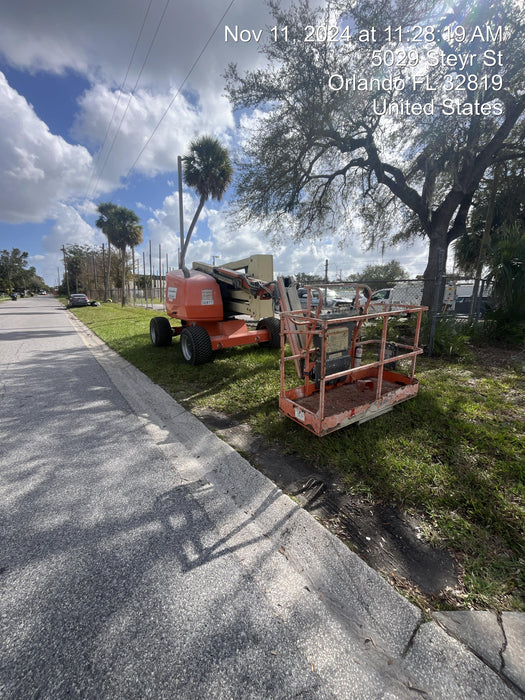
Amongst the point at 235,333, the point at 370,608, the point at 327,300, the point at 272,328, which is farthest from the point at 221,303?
the point at 327,300

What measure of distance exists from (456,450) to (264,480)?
1.79 meters

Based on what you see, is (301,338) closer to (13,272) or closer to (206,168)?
(206,168)

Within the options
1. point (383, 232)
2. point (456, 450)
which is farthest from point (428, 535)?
point (383, 232)

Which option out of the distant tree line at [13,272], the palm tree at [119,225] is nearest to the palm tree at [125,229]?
the palm tree at [119,225]

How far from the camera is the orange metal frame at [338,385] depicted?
288cm

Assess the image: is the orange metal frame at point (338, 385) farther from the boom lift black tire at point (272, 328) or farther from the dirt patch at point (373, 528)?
the boom lift black tire at point (272, 328)

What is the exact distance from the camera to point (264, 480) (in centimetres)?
243

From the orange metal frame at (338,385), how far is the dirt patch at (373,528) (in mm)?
519

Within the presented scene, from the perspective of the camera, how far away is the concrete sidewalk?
4.02 ft

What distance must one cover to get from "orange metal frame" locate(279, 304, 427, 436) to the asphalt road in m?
0.87

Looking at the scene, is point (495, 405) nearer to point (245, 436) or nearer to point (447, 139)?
point (245, 436)

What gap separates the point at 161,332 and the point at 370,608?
22.1 ft

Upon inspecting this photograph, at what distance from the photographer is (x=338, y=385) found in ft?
13.1

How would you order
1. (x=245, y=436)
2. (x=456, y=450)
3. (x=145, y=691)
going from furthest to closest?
(x=245, y=436), (x=456, y=450), (x=145, y=691)
